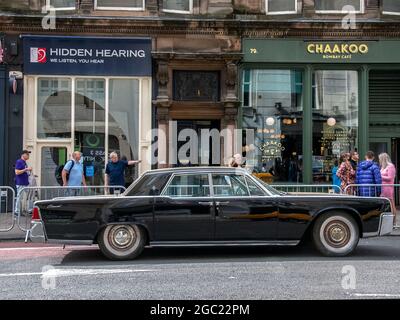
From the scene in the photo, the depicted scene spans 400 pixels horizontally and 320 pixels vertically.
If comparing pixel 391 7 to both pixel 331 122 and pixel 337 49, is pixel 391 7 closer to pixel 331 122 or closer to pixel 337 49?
pixel 337 49

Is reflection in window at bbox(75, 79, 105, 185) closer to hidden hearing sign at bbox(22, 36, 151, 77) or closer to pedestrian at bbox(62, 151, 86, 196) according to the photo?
hidden hearing sign at bbox(22, 36, 151, 77)

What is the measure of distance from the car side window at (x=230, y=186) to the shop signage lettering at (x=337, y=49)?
8.70 metres

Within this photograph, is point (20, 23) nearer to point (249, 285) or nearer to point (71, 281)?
point (71, 281)

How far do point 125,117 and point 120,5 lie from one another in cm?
332

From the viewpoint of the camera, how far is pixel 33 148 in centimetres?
1602

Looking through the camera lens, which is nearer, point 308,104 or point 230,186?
point 230,186

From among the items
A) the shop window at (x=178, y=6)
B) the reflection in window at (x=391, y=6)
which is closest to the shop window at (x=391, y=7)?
the reflection in window at (x=391, y=6)

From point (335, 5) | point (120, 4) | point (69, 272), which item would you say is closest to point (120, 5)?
point (120, 4)

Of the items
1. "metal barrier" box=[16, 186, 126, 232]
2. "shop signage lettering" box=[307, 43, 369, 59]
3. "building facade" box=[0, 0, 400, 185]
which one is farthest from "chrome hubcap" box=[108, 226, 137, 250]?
"shop signage lettering" box=[307, 43, 369, 59]

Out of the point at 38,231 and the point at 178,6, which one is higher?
the point at 178,6

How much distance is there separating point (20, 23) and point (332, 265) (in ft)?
38.6

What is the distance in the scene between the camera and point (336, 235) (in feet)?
29.3

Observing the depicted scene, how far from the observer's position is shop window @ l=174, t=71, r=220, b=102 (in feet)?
54.4
